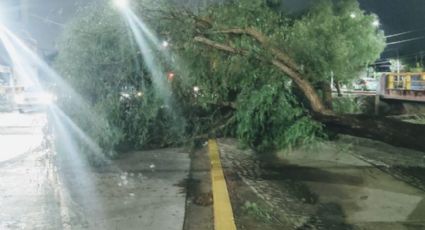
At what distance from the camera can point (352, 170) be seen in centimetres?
644

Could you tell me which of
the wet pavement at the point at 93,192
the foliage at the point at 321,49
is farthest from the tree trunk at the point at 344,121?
the wet pavement at the point at 93,192

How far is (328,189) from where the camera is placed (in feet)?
17.6

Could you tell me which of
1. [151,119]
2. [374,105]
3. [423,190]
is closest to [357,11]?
[374,105]

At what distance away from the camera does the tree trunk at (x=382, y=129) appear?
18.9 feet

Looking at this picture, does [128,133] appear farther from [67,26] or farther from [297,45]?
[297,45]

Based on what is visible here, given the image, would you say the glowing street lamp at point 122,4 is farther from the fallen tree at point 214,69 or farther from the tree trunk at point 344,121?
the tree trunk at point 344,121

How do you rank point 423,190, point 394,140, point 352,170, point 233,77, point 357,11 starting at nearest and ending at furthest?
point 423,190, point 394,140, point 352,170, point 233,77, point 357,11

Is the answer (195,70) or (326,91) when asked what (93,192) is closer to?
(195,70)

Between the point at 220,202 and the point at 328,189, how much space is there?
1614mm

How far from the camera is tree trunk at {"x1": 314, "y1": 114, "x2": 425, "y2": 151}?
5754 mm

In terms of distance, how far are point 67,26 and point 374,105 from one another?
41.0 feet

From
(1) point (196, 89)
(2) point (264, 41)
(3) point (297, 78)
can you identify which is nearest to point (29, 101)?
(1) point (196, 89)

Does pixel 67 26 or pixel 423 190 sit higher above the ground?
pixel 67 26

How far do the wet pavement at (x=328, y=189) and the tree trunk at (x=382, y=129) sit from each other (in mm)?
548
